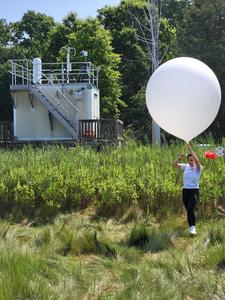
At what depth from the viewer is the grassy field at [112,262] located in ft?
18.2

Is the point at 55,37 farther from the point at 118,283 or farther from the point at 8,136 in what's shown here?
the point at 118,283

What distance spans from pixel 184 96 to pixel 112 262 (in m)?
2.81

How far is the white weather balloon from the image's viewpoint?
8258mm

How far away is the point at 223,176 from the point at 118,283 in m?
5.33

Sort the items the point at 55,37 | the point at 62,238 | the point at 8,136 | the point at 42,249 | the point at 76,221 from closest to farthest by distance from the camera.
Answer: the point at 42,249 → the point at 62,238 → the point at 76,221 → the point at 8,136 → the point at 55,37

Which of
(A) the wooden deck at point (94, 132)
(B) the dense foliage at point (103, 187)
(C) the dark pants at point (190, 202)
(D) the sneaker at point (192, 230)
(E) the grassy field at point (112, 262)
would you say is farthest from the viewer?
(A) the wooden deck at point (94, 132)

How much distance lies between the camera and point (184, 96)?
324 inches

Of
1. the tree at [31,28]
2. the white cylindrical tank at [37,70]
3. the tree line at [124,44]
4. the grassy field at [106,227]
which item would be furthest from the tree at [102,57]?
the grassy field at [106,227]

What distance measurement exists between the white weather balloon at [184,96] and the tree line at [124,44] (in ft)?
59.2

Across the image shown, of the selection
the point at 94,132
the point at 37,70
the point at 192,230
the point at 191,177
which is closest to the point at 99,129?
the point at 94,132

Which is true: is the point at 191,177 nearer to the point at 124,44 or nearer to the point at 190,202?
the point at 190,202

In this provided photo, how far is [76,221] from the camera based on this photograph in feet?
32.4

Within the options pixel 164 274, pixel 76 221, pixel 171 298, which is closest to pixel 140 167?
pixel 76 221

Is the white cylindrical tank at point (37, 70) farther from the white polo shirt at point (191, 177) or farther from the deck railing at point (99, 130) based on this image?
the white polo shirt at point (191, 177)
